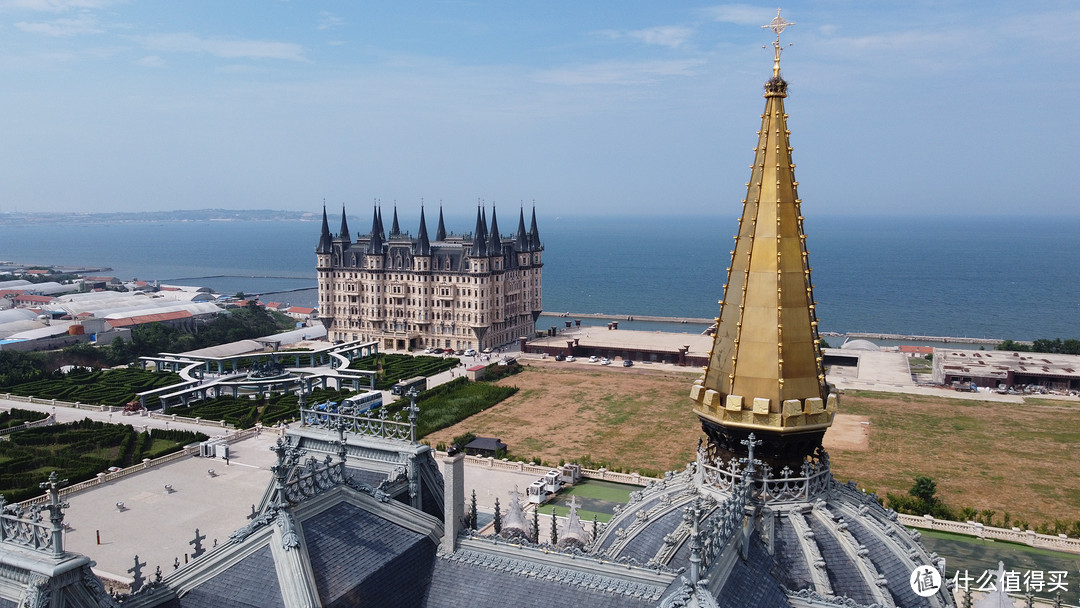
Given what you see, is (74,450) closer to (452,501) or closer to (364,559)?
(452,501)

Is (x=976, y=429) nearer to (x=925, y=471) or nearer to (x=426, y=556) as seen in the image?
(x=925, y=471)

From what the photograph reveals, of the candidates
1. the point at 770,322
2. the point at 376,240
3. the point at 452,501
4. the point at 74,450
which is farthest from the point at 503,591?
the point at 376,240

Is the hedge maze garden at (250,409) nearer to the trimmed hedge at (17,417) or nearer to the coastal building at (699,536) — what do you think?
the trimmed hedge at (17,417)

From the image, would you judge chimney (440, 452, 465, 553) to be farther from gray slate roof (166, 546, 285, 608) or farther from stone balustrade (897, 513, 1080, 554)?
stone balustrade (897, 513, 1080, 554)

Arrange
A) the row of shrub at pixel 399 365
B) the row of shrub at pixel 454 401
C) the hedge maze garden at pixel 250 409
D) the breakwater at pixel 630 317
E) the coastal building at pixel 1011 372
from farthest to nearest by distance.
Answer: the breakwater at pixel 630 317
the row of shrub at pixel 399 365
the coastal building at pixel 1011 372
the row of shrub at pixel 454 401
the hedge maze garden at pixel 250 409

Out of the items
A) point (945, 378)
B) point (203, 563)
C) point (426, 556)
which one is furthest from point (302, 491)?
point (945, 378)

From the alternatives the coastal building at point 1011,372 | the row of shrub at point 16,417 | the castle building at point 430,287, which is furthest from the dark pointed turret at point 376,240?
the coastal building at point 1011,372

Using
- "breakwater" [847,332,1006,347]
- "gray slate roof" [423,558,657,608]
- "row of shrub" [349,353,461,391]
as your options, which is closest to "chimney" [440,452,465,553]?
"gray slate roof" [423,558,657,608]
